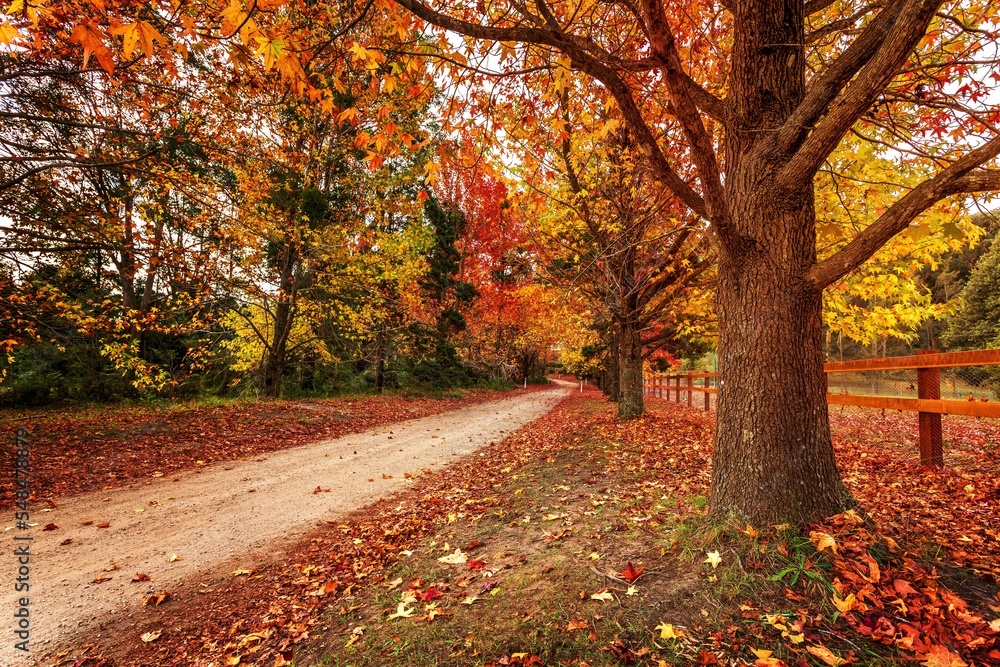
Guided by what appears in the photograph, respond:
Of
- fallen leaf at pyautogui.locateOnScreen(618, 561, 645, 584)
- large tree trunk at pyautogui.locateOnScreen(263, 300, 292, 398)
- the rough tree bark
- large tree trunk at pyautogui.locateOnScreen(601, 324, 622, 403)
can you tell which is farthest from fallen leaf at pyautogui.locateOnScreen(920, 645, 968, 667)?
large tree trunk at pyautogui.locateOnScreen(263, 300, 292, 398)

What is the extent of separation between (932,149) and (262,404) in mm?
13912

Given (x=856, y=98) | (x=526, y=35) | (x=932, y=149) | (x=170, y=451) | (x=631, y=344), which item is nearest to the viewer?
(x=856, y=98)

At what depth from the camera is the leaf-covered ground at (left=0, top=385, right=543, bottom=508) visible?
21.1 ft

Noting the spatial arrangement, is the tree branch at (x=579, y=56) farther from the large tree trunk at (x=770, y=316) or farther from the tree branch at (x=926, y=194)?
the tree branch at (x=926, y=194)

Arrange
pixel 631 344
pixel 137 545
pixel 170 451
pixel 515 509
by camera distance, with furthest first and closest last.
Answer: pixel 631 344 → pixel 170 451 → pixel 515 509 → pixel 137 545

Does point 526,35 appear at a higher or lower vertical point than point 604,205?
lower

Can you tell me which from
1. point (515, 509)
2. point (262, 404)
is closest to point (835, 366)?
point (515, 509)

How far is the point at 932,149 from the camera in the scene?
4117 millimetres

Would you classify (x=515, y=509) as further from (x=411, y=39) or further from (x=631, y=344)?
(x=631, y=344)

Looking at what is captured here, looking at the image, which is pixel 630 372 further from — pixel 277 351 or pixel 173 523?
pixel 277 351

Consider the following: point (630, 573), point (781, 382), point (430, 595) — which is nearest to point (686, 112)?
point (781, 382)

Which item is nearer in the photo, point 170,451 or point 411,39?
A: point 411,39

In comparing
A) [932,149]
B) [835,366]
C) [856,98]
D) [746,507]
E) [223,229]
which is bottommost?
[746,507]

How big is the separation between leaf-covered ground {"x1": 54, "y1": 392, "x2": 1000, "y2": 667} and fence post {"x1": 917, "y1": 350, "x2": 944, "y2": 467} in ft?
0.89
